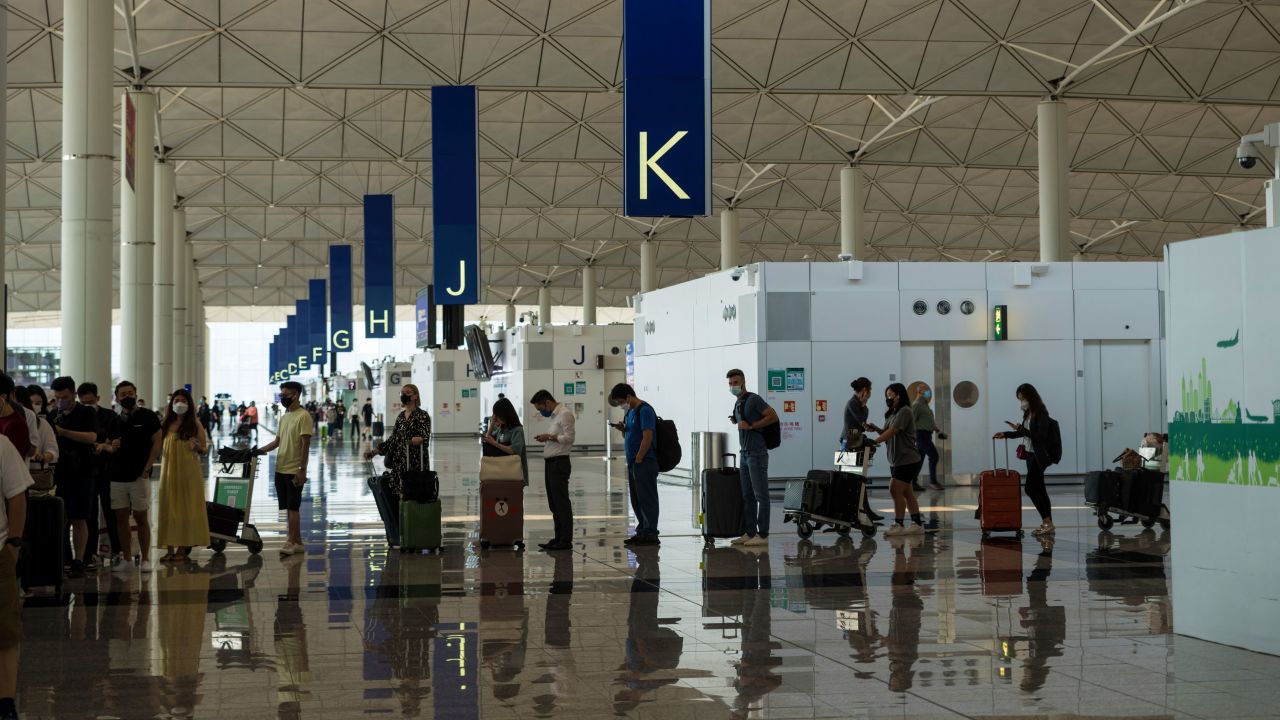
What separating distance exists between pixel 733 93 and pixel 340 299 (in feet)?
42.0

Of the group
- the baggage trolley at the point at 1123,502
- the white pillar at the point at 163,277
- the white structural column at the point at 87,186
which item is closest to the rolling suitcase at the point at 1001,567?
the baggage trolley at the point at 1123,502

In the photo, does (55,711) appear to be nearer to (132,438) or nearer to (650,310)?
(132,438)

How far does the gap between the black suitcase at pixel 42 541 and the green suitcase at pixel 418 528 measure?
3.94m

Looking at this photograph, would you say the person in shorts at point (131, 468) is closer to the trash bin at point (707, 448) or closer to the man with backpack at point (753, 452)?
the man with backpack at point (753, 452)

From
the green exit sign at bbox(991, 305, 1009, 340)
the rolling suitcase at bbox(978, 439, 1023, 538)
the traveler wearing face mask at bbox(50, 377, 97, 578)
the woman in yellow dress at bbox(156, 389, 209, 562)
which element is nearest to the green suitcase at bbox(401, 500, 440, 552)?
the woman in yellow dress at bbox(156, 389, 209, 562)

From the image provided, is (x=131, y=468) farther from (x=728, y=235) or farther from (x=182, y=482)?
(x=728, y=235)

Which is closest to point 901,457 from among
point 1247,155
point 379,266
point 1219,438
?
point 1247,155

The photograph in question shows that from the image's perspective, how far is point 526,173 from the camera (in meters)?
45.4

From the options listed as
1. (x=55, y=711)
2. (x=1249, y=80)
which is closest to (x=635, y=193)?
(x=55, y=711)

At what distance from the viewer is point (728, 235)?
1786 inches

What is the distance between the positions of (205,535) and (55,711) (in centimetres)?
649

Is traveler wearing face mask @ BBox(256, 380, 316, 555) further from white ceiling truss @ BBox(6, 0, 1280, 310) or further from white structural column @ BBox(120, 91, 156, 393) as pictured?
white ceiling truss @ BBox(6, 0, 1280, 310)

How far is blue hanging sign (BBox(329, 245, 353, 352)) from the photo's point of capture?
37219 millimetres

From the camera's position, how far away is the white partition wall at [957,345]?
22.8 m
